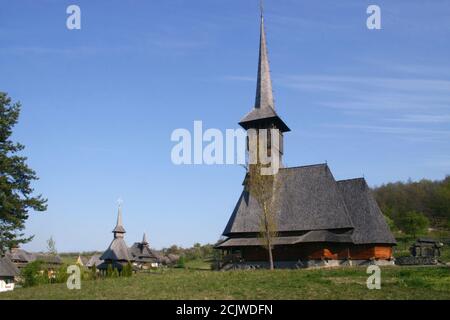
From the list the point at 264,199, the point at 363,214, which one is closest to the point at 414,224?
the point at 363,214

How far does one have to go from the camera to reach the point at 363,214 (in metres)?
35.4

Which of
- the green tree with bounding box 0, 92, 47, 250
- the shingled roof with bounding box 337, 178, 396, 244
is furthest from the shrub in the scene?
the shingled roof with bounding box 337, 178, 396, 244

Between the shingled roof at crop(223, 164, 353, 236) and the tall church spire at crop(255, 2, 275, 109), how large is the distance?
8.61 metres

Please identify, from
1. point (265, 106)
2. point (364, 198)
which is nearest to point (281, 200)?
point (364, 198)

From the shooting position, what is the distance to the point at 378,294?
40.9 feet

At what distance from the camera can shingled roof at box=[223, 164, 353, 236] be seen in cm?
3556

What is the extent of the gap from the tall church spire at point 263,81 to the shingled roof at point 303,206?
8609mm

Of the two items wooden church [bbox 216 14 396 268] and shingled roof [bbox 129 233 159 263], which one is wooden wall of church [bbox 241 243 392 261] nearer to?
wooden church [bbox 216 14 396 268]

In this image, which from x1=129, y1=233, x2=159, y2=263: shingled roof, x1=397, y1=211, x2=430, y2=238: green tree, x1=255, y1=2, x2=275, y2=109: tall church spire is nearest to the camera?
x1=255, y1=2, x2=275, y2=109: tall church spire

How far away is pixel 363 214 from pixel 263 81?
19462 millimetres

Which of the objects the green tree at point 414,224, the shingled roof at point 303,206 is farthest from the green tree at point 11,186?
the green tree at point 414,224

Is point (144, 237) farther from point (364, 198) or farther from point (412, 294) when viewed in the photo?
point (412, 294)

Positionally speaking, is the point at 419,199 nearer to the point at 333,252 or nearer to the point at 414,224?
the point at 414,224

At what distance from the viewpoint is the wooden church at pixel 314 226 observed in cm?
3397
